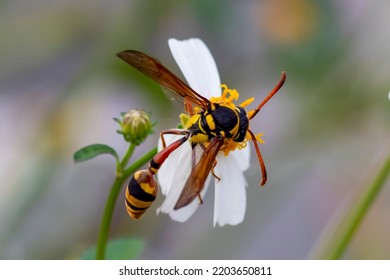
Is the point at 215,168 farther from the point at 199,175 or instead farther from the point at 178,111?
the point at 178,111

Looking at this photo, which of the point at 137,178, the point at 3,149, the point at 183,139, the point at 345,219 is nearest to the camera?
the point at 137,178

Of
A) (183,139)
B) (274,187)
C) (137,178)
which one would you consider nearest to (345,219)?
(183,139)

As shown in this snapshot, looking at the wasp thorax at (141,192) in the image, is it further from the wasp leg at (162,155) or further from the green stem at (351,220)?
the green stem at (351,220)

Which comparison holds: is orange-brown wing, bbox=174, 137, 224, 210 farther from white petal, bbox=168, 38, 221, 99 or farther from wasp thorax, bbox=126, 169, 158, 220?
white petal, bbox=168, 38, 221, 99

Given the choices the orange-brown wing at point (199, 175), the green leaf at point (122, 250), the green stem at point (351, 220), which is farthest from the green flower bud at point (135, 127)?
the green stem at point (351, 220)

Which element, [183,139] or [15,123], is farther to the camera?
[15,123]

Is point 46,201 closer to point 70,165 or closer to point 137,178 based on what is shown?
point 70,165

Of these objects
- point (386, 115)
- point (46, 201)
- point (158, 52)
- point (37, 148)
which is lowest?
point (46, 201)
